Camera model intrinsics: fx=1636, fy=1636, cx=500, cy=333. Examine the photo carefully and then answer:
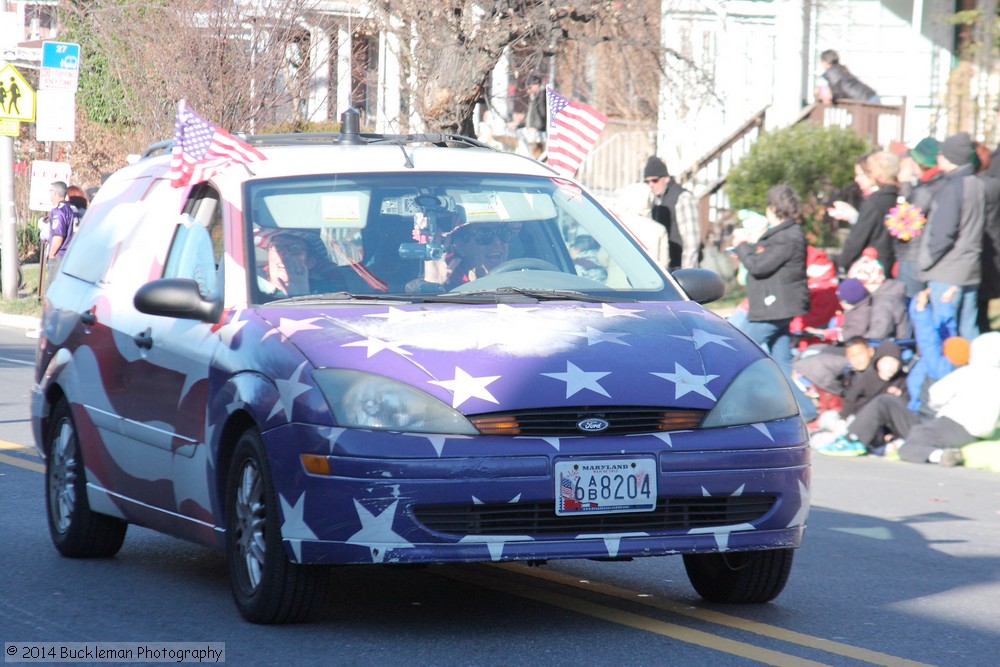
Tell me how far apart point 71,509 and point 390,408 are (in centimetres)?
276

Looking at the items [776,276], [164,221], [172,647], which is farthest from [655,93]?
[172,647]

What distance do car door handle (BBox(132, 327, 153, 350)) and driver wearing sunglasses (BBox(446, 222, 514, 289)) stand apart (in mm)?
1253

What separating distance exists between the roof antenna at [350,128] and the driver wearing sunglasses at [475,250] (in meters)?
0.90

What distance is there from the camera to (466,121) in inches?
796

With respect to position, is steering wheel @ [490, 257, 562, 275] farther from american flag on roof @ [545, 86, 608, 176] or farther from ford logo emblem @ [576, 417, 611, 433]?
american flag on roof @ [545, 86, 608, 176]

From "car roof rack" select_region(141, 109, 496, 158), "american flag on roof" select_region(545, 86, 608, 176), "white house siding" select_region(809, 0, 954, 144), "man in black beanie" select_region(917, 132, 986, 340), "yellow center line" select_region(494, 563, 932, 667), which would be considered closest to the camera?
"yellow center line" select_region(494, 563, 932, 667)

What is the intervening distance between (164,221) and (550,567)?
7.33 feet

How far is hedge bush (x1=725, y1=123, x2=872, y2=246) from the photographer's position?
862 inches

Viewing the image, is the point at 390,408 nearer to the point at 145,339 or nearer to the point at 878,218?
the point at 145,339

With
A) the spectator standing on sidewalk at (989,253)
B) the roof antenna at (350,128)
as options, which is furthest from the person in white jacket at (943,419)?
the roof antenna at (350,128)

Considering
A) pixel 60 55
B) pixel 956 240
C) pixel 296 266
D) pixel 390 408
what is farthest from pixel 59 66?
pixel 390 408

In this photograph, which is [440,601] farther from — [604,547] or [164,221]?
[164,221]

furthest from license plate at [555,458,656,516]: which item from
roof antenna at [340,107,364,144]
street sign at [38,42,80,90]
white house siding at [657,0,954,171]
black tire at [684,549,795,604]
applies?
white house siding at [657,0,954,171]

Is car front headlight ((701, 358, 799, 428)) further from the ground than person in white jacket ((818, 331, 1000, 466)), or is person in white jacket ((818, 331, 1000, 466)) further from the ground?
Answer: car front headlight ((701, 358, 799, 428))
